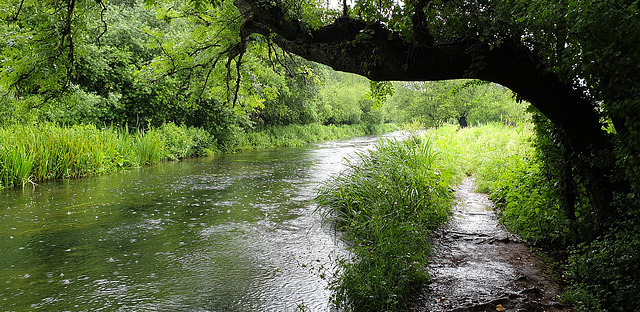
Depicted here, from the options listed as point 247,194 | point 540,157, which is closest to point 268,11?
point 540,157

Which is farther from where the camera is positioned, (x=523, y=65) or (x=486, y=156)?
(x=486, y=156)

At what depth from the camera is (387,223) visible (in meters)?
4.96

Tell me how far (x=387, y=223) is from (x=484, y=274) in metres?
1.27

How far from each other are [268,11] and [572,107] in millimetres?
3694

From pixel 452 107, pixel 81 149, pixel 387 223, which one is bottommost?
pixel 387 223

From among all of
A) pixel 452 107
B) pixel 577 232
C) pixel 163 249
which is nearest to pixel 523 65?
pixel 577 232

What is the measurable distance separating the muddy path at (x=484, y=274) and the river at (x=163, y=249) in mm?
1292

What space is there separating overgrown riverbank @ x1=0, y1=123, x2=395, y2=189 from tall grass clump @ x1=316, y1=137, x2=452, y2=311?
27.2 feet

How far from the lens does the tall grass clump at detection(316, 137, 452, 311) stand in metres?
3.83

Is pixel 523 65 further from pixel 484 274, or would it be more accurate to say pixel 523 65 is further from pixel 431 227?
pixel 431 227

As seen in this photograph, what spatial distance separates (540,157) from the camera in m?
5.12

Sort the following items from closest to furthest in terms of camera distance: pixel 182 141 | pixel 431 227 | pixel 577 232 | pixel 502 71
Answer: pixel 502 71
pixel 577 232
pixel 431 227
pixel 182 141

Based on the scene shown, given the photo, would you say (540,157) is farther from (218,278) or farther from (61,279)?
(61,279)

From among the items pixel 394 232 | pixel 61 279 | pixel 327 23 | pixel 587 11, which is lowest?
pixel 61 279
